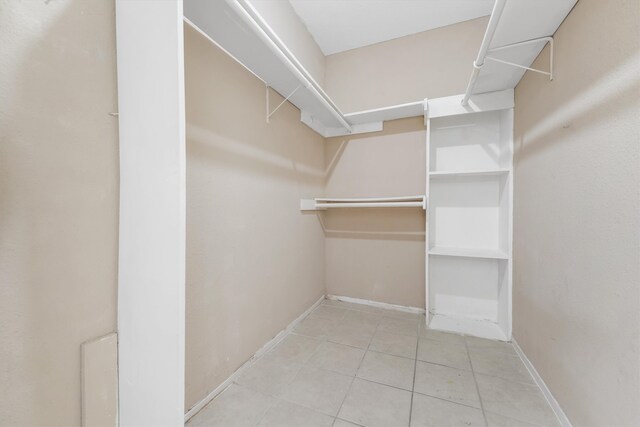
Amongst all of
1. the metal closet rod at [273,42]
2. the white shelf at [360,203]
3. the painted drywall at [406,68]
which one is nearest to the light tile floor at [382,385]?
the white shelf at [360,203]

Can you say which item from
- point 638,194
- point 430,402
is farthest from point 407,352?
point 638,194

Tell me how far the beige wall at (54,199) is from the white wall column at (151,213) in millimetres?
50

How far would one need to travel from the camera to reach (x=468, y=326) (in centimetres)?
203

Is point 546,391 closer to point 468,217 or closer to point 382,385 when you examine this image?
point 382,385

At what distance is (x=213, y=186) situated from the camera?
1281 millimetres

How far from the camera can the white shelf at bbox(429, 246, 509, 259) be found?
1.88 meters

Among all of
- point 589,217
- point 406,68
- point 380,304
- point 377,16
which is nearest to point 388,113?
point 406,68

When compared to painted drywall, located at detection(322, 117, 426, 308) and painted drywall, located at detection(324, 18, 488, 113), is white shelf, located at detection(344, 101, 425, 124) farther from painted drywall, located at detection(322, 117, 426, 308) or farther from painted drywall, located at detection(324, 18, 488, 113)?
painted drywall, located at detection(324, 18, 488, 113)

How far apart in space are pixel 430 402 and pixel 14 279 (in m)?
1.73

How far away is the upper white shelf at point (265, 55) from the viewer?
102cm

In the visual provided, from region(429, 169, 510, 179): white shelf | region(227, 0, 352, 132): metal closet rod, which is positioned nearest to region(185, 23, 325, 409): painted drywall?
region(227, 0, 352, 132): metal closet rod

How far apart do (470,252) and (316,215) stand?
1427 millimetres

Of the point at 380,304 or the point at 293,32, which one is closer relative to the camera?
the point at 293,32

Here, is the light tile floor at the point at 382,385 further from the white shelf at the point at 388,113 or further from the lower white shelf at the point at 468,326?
the white shelf at the point at 388,113
